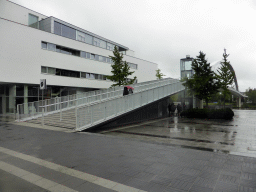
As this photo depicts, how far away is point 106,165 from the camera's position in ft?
15.7

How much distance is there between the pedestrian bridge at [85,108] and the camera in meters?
11.0

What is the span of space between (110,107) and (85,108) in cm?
205

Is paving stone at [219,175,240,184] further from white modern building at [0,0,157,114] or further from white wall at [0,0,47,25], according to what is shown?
white wall at [0,0,47,25]

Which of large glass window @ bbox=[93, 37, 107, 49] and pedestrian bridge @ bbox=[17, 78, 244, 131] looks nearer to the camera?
pedestrian bridge @ bbox=[17, 78, 244, 131]

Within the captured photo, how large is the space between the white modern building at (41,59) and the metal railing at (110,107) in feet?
24.7

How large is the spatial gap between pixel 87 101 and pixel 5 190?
48.0ft

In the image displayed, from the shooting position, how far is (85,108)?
10781mm

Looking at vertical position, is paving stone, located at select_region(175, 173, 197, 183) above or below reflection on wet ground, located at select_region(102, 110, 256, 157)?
above

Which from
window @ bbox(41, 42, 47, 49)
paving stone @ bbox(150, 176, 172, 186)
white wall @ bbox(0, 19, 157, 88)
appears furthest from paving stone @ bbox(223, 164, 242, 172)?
window @ bbox(41, 42, 47, 49)

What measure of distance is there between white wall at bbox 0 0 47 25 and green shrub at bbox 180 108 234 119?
22.9 m

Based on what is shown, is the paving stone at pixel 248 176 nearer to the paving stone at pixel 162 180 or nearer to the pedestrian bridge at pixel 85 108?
the paving stone at pixel 162 180

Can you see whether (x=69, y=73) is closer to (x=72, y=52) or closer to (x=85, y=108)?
(x=72, y=52)

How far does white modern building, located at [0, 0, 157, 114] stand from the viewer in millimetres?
19234

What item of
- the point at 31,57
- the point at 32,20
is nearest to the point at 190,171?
the point at 31,57
